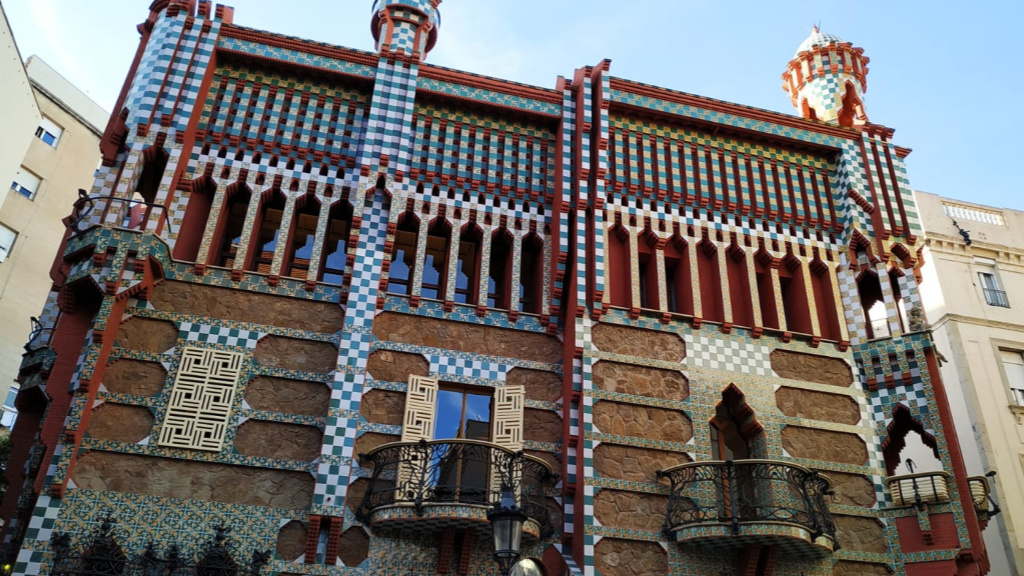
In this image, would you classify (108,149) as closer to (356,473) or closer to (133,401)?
(133,401)

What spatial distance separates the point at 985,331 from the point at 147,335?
1897cm

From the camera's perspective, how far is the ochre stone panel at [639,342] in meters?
15.2

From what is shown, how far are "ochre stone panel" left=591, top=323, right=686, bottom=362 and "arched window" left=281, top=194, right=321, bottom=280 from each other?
5.25 m

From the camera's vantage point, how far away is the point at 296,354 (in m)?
14.2

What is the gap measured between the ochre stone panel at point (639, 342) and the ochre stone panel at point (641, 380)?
263 millimetres

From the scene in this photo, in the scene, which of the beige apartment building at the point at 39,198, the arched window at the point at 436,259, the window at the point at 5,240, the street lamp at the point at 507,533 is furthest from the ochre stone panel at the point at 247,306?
the window at the point at 5,240

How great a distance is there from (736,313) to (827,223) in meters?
2.96

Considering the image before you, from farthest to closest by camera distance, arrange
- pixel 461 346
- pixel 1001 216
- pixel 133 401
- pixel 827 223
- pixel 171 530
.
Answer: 1. pixel 1001 216
2. pixel 827 223
3. pixel 461 346
4. pixel 133 401
5. pixel 171 530

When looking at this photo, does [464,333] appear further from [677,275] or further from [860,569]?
[860,569]

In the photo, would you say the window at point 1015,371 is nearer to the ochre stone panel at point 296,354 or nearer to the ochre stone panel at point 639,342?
the ochre stone panel at point 639,342

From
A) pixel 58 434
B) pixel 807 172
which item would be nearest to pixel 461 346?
pixel 58 434

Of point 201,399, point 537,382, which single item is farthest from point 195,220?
point 537,382

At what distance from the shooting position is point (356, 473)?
13164 mm

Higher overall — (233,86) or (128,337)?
(233,86)
